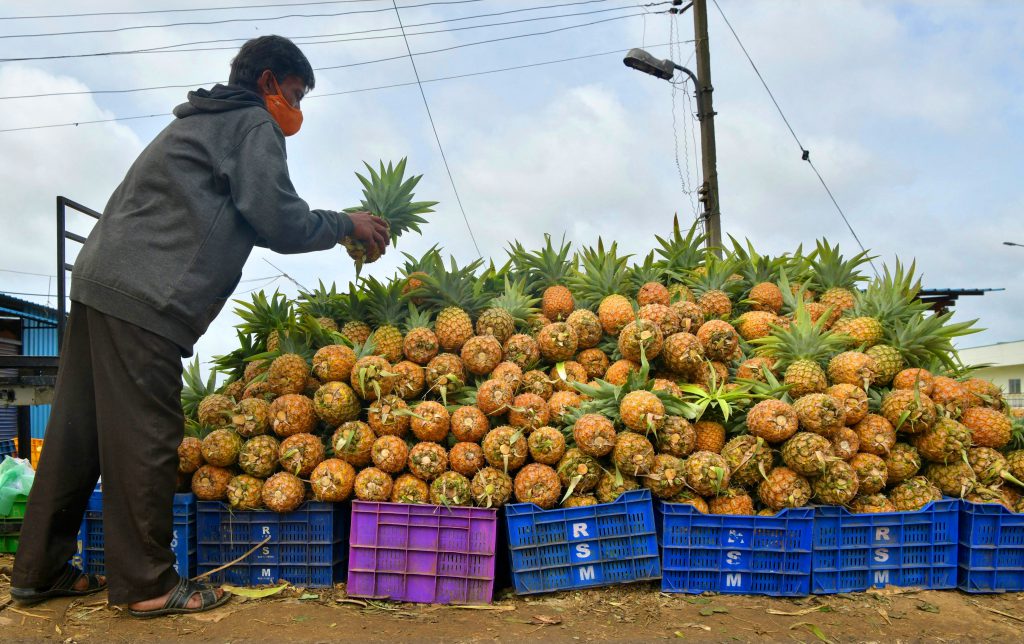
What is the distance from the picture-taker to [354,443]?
397 centimetres

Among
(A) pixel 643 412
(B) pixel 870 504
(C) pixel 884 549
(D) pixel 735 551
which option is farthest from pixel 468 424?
(C) pixel 884 549

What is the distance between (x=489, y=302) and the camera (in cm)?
497

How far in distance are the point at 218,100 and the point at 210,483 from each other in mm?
2260

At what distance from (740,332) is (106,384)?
13.9 feet

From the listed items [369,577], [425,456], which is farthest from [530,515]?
[369,577]

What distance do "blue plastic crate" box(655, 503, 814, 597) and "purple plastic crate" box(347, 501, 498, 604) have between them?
106 cm

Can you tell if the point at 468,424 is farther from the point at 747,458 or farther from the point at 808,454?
the point at 808,454

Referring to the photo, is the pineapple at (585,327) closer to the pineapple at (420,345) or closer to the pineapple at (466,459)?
the pineapple at (420,345)

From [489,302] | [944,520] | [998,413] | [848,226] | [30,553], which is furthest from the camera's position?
[848,226]

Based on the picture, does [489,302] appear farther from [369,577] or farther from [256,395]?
[369,577]

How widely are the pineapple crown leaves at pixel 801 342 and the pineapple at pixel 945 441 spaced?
764 mm

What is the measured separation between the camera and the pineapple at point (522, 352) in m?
4.54

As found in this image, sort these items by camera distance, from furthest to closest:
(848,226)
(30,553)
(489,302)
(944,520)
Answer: (848,226), (489,302), (944,520), (30,553)

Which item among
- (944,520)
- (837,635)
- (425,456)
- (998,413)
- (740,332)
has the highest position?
(740,332)
